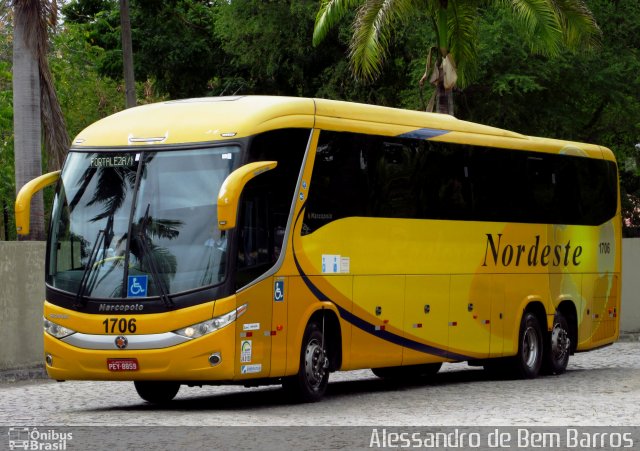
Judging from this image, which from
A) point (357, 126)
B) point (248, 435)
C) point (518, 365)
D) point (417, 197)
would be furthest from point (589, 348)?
point (248, 435)

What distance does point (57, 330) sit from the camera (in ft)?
51.9

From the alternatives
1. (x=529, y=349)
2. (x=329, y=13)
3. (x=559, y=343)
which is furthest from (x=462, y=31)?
(x=529, y=349)

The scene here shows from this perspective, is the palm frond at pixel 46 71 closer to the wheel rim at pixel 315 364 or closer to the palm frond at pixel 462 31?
the palm frond at pixel 462 31

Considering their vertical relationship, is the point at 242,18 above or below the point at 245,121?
above

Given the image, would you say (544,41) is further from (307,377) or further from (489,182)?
(307,377)

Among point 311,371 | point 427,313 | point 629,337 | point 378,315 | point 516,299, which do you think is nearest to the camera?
point 311,371

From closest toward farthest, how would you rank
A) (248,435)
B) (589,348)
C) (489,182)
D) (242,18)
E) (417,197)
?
(248,435)
(417,197)
(489,182)
(589,348)
(242,18)

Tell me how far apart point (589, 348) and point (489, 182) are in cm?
410

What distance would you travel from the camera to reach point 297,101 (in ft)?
54.6

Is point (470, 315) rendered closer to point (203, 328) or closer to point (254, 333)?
point (254, 333)

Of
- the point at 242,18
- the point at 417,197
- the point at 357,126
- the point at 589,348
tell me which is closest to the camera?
the point at 357,126

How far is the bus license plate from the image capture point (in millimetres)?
15219

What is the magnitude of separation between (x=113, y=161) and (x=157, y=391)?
2957mm

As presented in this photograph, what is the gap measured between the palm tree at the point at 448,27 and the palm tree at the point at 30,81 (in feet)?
19.1
